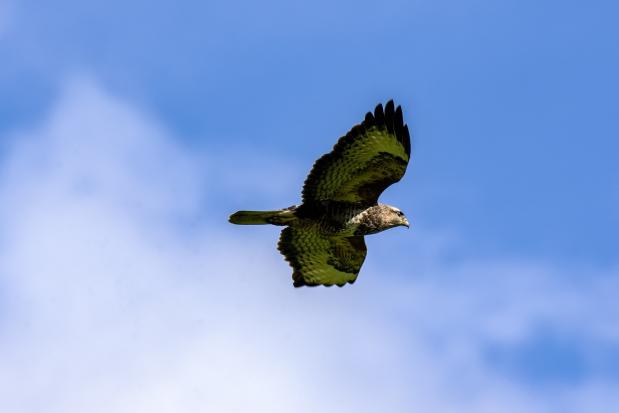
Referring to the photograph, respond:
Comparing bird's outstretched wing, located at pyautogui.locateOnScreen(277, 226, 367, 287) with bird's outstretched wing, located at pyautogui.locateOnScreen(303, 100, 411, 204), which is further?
bird's outstretched wing, located at pyautogui.locateOnScreen(277, 226, 367, 287)

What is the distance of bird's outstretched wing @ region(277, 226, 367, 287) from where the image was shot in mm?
16297

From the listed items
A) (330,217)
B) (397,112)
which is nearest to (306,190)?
(330,217)

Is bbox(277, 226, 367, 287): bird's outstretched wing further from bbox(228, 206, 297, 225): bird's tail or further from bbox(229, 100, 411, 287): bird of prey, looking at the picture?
bbox(228, 206, 297, 225): bird's tail

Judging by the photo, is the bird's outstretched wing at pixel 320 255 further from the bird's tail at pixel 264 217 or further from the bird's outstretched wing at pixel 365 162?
the bird's outstretched wing at pixel 365 162

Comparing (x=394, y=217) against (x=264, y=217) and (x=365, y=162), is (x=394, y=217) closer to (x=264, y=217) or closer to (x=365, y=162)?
(x=365, y=162)

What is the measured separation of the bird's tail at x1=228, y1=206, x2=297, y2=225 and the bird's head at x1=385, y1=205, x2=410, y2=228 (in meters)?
1.20

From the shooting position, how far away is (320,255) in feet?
54.9

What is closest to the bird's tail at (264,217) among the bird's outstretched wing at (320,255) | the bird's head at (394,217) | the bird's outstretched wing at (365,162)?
the bird's outstretched wing at (365,162)

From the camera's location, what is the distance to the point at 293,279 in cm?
1698

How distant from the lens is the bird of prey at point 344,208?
14.5 meters

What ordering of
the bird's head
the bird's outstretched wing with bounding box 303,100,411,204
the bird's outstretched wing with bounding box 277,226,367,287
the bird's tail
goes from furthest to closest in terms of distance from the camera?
the bird's outstretched wing with bounding box 277,226,367,287, the bird's head, the bird's tail, the bird's outstretched wing with bounding box 303,100,411,204

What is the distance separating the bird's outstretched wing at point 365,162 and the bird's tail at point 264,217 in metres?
0.32

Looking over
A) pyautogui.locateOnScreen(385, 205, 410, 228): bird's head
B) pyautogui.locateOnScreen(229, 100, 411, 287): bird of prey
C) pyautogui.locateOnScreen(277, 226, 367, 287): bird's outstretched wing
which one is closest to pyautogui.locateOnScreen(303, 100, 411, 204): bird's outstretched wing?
pyautogui.locateOnScreen(229, 100, 411, 287): bird of prey

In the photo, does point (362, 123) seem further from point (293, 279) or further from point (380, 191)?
point (293, 279)
